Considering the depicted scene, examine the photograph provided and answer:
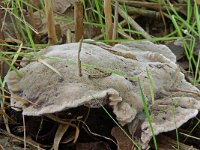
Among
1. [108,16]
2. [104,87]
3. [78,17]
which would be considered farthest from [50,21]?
[104,87]

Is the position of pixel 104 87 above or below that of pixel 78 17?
below

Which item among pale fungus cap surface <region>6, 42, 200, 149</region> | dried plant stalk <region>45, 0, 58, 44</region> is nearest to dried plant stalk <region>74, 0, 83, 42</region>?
dried plant stalk <region>45, 0, 58, 44</region>

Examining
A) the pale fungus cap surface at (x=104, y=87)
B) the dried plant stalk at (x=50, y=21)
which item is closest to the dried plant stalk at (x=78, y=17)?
the dried plant stalk at (x=50, y=21)

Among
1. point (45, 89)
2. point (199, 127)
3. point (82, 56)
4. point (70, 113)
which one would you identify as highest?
point (82, 56)

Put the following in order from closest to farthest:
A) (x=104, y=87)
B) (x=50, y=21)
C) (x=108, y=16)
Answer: (x=104, y=87), (x=50, y=21), (x=108, y=16)

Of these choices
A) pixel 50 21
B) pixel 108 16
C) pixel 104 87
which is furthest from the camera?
pixel 108 16

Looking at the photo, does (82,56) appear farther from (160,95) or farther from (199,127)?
(199,127)

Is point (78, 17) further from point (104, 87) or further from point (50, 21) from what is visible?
point (104, 87)

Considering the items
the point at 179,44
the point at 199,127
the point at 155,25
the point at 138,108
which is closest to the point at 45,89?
the point at 138,108
